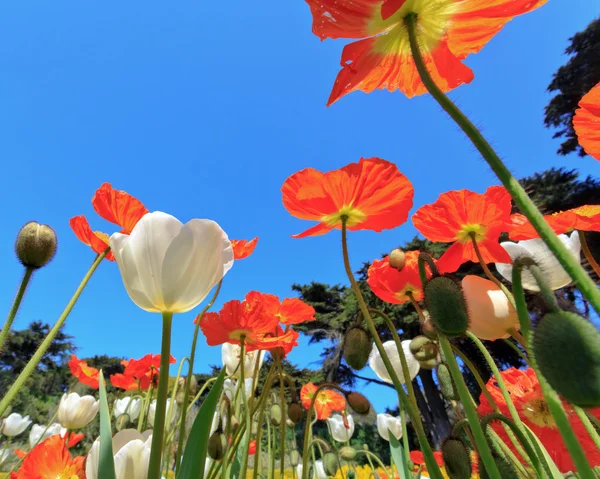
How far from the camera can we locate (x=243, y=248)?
3.90 ft

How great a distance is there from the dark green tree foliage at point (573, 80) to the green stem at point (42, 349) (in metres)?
12.1

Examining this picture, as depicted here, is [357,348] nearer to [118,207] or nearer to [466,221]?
[466,221]

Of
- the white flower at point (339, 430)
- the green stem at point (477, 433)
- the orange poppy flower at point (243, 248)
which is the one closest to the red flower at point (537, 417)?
the green stem at point (477, 433)

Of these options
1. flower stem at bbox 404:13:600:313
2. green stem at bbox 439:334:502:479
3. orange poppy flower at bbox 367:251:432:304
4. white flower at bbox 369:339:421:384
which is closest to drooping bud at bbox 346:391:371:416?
white flower at bbox 369:339:421:384

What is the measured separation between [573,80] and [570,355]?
1324cm

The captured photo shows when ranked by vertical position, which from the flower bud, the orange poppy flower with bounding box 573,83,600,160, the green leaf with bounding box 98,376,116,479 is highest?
the flower bud

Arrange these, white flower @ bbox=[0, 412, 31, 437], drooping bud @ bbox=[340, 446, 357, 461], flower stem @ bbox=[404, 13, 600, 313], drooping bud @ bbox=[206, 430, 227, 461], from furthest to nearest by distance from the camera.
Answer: white flower @ bbox=[0, 412, 31, 437], drooping bud @ bbox=[340, 446, 357, 461], drooping bud @ bbox=[206, 430, 227, 461], flower stem @ bbox=[404, 13, 600, 313]

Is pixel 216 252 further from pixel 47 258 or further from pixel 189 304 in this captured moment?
pixel 47 258

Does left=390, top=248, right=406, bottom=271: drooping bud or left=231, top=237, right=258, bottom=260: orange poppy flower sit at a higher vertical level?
left=231, top=237, right=258, bottom=260: orange poppy flower

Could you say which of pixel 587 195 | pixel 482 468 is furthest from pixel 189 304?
pixel 587 195

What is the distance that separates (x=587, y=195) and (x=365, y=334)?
1242 cm

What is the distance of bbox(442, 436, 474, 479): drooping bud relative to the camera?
1.91 ft

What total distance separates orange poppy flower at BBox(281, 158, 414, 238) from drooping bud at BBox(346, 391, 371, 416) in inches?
22.3

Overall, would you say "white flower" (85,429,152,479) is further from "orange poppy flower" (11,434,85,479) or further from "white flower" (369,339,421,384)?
"white flower" (369,339,421,384)
